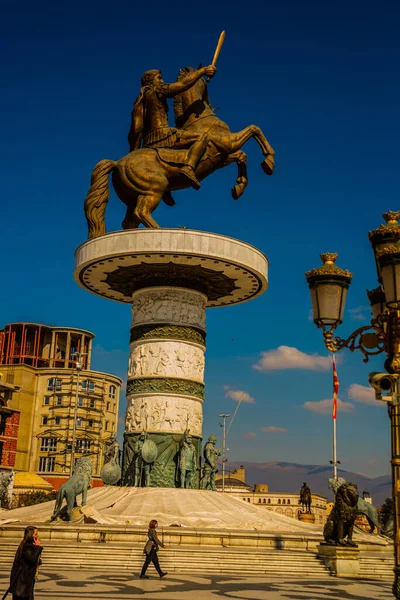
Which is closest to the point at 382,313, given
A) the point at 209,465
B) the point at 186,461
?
the point at 186,461

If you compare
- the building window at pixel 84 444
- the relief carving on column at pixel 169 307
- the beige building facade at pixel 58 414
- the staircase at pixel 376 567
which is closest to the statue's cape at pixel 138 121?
the relief carving on column at pixel 169 307

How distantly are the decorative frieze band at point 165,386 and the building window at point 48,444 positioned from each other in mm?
38611

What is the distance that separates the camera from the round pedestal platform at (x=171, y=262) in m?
19.5

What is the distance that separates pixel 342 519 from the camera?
13172 mm

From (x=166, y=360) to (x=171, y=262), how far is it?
2.72 metres

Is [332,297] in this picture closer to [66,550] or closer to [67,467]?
[66,550]

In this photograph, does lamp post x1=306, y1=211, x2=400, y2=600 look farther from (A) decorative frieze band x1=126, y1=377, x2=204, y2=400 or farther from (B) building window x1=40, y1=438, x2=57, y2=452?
(B) building window x1=40, y1=438, x2=57, y2=452

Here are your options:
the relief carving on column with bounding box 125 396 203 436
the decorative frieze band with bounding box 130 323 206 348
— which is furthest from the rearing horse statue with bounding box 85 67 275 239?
the relief carving on column with bounding box 125 396 203 436

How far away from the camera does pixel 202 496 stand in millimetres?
19062

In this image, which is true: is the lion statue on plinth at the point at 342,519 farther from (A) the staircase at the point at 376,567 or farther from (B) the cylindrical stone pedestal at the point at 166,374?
(B) the cylindrical stone pedestal at the point at 166,374

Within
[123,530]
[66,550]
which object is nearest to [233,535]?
[123,530]

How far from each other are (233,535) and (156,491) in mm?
4480

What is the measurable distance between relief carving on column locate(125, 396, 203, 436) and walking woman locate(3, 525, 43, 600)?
41.4 feet

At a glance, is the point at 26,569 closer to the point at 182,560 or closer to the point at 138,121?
the point at 182,560
